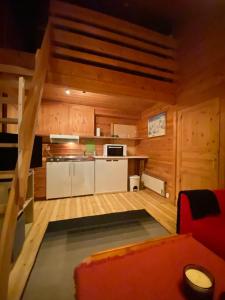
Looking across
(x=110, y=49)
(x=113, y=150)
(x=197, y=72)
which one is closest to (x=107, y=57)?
(x=110, y=49)

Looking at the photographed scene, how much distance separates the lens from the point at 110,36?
278 centimetres

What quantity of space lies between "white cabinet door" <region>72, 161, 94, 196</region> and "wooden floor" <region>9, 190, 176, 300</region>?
6.9 inches

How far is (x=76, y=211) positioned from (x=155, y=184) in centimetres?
209

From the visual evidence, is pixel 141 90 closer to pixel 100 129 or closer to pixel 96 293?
pixel 100 129

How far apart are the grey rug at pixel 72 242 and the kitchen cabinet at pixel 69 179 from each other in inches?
46.5

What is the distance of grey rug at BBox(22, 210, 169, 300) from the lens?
1.29m

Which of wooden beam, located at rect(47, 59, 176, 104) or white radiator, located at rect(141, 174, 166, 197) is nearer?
wooden beam, located at rect(47, 59, 176, 104)

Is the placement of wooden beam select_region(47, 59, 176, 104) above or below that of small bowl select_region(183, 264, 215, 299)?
above

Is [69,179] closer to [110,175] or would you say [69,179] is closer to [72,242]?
[110,175]

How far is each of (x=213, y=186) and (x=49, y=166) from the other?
10.9 ft

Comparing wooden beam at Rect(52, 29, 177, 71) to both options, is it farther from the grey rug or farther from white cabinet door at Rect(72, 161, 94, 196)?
the grey rug

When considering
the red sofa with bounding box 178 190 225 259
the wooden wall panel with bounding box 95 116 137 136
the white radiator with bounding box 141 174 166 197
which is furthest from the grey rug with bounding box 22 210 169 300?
the wooden wall panel with bounding box 95 116 137 136

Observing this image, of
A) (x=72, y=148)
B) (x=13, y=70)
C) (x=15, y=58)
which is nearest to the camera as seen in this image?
(x=13, y=70)

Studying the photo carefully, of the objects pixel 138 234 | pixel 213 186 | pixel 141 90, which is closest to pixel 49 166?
pixel 138 234
